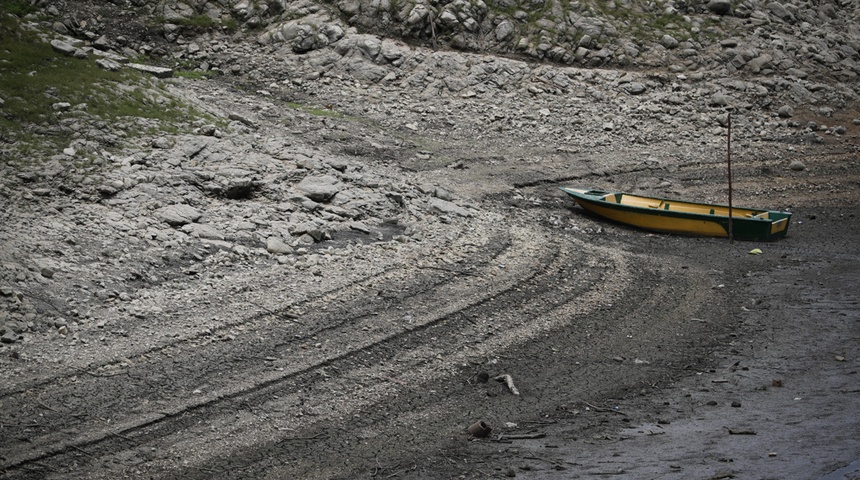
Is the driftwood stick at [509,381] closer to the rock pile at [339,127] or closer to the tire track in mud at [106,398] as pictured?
the tire track in mud at [106,398]

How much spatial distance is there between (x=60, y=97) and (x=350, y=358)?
1113cm

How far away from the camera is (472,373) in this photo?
1236 centimetres

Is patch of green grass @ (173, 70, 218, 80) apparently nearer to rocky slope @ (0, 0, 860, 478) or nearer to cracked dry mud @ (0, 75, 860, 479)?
rocky slope @ (0, 0, 860, 478)

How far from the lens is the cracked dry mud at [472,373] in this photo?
32.7 ft

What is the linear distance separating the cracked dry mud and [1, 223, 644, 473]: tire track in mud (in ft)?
0.11

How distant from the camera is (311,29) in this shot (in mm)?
28312

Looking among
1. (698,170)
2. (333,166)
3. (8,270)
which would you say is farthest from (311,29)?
(8,270)

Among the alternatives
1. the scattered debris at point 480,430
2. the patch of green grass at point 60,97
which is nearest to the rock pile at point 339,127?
the patch of green grass at point 60,97

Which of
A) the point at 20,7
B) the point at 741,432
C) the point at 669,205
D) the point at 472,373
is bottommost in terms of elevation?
the point at 472,373

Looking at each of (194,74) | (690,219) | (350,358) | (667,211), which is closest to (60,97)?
(194,74)

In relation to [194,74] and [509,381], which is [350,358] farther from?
[194,74]

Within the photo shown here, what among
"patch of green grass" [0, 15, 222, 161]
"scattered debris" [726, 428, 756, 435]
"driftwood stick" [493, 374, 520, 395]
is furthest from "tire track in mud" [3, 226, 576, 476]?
"patch of green grass" [0, 15, 222, 161]

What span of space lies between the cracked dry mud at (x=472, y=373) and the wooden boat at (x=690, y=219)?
1402 millimetres

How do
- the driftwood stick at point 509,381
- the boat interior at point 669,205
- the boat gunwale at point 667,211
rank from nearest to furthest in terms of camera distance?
the driftwood stick at point 509,381, the boat gunwale at point 667,211, the boat interior at point 669,205
